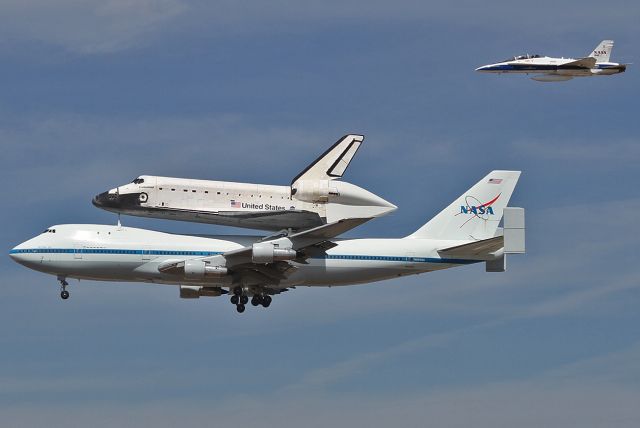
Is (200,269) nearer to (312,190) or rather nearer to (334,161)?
(312,190)

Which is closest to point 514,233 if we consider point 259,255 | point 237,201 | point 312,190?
point 312,190

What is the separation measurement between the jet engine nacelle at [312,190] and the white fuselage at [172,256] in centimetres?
659

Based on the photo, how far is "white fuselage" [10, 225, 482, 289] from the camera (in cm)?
7125

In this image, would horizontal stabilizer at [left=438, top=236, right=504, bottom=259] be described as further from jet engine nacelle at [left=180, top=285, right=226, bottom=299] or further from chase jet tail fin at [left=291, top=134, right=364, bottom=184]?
jet engine nacelle at [left=180, top=285, right=226, bottom=299]

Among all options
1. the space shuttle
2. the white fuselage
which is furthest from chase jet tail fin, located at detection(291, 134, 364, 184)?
the white fuselage

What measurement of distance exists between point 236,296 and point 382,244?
9.92 metres

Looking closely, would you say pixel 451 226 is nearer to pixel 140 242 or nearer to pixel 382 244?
pixel 382 244

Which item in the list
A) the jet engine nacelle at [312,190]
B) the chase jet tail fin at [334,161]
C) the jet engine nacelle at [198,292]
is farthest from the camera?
the jet engine nacelle at [198,292]

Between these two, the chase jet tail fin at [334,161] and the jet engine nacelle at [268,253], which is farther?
the jet engine nacelle at [268,253]

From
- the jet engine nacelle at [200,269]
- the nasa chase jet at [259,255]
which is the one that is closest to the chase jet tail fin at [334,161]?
the nasa chase jet at [259,255]

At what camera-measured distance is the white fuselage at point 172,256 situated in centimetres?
7125

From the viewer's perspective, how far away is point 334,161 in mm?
69750

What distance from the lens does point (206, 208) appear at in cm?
6850

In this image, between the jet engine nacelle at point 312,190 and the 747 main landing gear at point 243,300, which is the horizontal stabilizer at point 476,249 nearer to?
the jet engine nacelle at point 312,190
